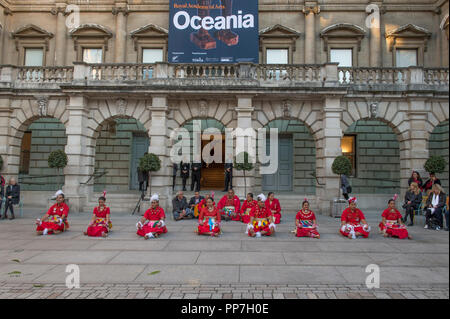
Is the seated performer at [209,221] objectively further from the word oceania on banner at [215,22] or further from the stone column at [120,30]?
the stone column at [120,30]

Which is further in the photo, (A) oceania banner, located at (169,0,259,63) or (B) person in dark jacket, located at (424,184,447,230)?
(A) oceania banner, located at (169,0,259,63)

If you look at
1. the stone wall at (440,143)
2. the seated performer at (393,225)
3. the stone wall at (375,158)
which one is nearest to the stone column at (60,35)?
the stone wall at (375,158)

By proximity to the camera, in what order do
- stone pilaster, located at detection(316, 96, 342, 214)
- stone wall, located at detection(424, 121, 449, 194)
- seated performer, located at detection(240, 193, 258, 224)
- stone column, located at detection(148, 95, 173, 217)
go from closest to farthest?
1. seated performer, located at detection(240, 193, 258, 224)
2. stone pilaster, located at detection(316, 96, 342, 214)
3. stone column, located at detection(148, 95, 173, 217)
4. stone wall, located at detection(424, 121, 449, 194)

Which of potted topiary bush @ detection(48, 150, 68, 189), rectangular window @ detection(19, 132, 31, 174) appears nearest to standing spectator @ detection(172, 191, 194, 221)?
potted topiary bush @ detection(48, 150, 68, 189)

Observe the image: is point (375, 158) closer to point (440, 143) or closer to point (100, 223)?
point (440, 143)

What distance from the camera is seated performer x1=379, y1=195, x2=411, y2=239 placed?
33.6ft

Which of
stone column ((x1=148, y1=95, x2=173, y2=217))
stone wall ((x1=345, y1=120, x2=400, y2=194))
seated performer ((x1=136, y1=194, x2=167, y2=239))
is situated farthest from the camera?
stone wall ((x1=345, y1=120, x2=400, y2=194))

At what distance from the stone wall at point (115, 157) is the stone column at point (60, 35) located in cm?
574

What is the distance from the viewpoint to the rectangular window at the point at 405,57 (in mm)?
20797

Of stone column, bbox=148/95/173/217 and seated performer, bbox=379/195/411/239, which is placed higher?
stone column, bbox=148/95/173/217

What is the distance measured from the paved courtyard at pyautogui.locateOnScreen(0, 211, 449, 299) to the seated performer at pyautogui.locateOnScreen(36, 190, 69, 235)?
0.40 meters

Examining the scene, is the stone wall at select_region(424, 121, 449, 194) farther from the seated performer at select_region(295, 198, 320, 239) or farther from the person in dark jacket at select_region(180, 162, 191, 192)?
the person in dark jacket at select_region(180, 162, 191, 192)

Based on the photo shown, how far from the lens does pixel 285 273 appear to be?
6.46 meters

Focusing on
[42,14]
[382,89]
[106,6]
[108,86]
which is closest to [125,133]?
[108,86]
